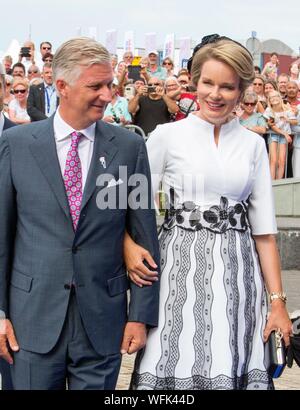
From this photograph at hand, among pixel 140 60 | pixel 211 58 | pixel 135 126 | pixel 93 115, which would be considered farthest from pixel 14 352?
pixel 140 60

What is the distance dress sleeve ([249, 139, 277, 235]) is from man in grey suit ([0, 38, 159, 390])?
21.2 inches

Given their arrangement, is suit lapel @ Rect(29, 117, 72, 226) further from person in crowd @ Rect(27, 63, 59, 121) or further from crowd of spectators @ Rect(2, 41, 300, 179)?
person in crowd @ Rect(27, 63, 59, 121)

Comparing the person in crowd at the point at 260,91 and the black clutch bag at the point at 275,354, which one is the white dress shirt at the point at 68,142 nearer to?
the black clutch bag at the point at 275,354

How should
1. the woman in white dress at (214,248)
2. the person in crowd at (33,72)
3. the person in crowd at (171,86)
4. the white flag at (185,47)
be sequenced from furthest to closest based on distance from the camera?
the white flag at (185,47), the person in crowd at (33,72), the person in crowd at (171,86), the woman in white dress at (214,248)

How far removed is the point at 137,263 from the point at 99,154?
425 millimetres

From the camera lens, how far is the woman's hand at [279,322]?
4.04 meters

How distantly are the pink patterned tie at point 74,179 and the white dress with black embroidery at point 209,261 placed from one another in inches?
17.2

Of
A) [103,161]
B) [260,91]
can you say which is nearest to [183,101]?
[260,91]

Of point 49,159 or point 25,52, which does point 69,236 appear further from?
point 25,52

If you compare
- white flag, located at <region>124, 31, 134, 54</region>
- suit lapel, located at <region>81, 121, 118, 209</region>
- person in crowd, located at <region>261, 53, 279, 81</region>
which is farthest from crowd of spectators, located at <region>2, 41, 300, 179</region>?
suit lapel, located at <region>81, 121, 118, 209</region>

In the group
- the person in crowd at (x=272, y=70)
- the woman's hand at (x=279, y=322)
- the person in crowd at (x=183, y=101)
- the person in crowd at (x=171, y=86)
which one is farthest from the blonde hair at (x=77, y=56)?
the person in crowd at (x=272, y=70)

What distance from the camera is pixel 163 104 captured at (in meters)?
13.8

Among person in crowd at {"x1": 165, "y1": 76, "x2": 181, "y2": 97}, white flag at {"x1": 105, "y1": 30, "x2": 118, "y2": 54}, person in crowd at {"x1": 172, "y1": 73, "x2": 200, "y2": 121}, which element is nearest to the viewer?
person in crowd at {"x1": 172, "y1": 73, "x2": 200, "y2": 121}

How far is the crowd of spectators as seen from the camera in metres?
12.7
